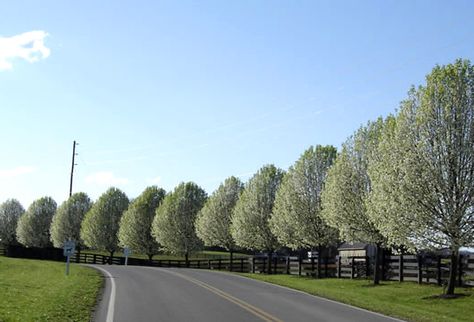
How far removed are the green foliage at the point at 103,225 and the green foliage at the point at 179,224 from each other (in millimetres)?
14741

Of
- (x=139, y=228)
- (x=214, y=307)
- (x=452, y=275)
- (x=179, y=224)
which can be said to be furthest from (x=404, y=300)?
(x=139, y=228)

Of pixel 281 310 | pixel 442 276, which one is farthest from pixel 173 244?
pixel 281 310

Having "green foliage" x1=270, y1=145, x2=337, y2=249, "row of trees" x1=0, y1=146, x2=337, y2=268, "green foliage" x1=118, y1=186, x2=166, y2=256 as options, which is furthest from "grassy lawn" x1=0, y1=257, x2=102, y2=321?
"green foliage" x1=118, y1=186, x2=166, y2=256

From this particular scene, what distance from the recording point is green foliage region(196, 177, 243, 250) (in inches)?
2282

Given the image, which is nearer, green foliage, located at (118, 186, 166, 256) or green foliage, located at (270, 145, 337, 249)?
green foliage, located at (270, 145, 337, 249)

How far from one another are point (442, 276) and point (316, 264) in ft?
47.1

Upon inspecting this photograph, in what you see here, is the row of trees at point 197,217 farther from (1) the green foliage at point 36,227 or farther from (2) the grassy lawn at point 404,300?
(2) the grassy lawn at point 404,300

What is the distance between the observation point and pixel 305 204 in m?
40.2

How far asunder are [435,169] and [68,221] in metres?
75.2

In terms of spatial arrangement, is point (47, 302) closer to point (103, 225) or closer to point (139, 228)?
point (139, 228)

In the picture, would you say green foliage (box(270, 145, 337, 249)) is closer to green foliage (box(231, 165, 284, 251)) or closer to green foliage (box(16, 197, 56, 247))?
green foliage (box(231, 165, 284, 251))

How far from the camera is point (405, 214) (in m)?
24.2

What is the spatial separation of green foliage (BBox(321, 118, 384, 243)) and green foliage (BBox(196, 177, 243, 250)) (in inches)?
936

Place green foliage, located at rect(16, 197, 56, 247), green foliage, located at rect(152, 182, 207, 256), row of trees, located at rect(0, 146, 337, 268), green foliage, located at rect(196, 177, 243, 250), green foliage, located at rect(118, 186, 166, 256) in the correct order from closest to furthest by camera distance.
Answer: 1. row of trees, located at rect(0, 146, 337, 268)
2. green foliage, located at rect(196, 177, 243, 250)
3. green foliage, located at rect(152, 182, 207, 256)
4. green foliage, located at rect(118, 186, 166, 256)
5. green foliage, located at rect(16, 197, 56, 247)
